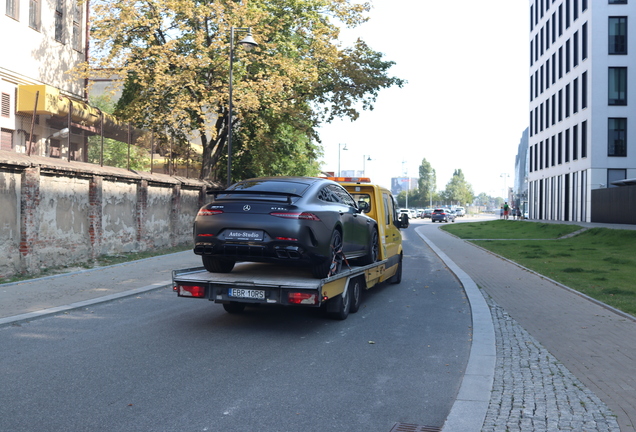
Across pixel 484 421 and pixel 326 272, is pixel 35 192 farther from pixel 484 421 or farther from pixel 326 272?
pixel 484 421

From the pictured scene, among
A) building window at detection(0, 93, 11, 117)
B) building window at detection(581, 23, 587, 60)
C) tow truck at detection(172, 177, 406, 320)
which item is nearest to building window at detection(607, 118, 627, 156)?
building window at detection(581, 23, 587, 60)

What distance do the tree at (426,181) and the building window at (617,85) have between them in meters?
105

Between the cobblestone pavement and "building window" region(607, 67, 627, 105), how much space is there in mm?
39558

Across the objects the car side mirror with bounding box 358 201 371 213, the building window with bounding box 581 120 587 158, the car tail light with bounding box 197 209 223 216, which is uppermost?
the building window with bounding box 581 120 587 158

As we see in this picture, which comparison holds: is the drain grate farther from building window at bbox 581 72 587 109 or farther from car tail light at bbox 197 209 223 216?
building window at bbox 581 72 587 109

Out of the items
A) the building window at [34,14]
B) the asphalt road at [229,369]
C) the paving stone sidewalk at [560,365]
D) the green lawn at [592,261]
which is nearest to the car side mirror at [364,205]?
the asphalt road at [229,369]

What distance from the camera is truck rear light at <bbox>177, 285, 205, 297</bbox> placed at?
299 inches

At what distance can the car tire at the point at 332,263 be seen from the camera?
7.67 metres

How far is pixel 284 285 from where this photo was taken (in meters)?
7.16

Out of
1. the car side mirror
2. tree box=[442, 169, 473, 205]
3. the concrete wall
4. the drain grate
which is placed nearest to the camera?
the drain grate

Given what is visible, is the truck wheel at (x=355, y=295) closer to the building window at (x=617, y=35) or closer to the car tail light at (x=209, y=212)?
the car tail light at (x=209, y=212)

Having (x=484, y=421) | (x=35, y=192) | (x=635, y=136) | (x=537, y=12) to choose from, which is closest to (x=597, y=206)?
(x=635, y=136)

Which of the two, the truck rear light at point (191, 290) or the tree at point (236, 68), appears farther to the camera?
the tree at point (236, 68)

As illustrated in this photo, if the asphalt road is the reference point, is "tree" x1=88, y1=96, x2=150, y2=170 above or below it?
above
